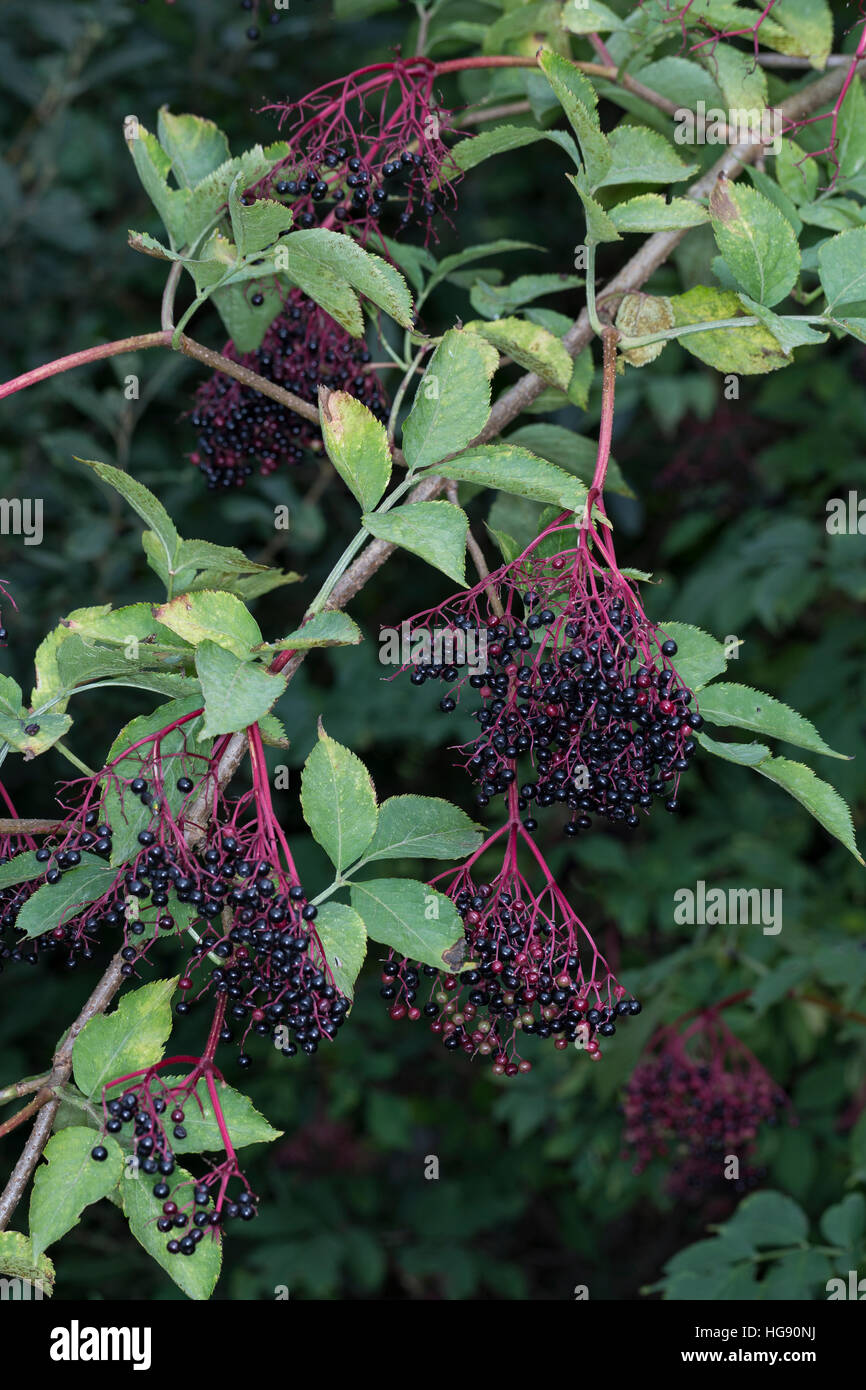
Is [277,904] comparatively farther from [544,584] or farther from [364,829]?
[544,584]

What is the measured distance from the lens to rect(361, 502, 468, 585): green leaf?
1136mm

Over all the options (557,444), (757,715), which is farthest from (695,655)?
(557,444)

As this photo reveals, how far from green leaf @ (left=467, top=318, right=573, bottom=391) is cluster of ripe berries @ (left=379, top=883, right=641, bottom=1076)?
1.87ft

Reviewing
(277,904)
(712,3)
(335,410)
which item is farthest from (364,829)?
(712,3)

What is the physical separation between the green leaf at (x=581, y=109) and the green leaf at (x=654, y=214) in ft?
0.16

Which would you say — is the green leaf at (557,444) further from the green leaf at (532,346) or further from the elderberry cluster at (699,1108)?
the elderberry cluster at (699,1108)

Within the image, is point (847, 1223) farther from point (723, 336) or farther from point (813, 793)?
point (723, 336)

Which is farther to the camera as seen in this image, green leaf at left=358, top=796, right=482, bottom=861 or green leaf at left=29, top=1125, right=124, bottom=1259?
green leaf at left=358, top=796, right=482, bottom=861

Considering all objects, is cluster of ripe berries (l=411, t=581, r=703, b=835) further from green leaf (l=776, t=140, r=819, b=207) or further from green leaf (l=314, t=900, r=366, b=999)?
green leaf (l=776, t=140, r=819, b=207)

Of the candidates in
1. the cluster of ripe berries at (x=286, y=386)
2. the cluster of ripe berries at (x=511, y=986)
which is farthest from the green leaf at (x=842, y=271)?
the cluster of ripe berries at (x=511, y=986)

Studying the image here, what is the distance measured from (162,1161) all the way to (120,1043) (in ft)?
0.39

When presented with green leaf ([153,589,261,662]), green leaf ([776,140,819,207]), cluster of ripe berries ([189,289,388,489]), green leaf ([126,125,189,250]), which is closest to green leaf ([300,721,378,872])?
green leaf ([153,589,261,662])

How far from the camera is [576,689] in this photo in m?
1.25

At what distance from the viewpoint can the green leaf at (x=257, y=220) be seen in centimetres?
123
